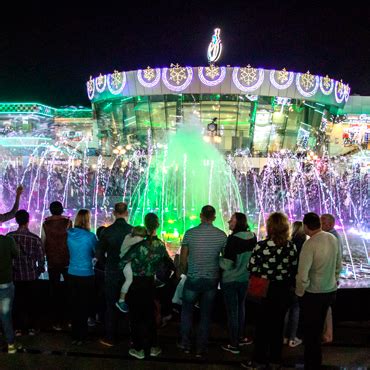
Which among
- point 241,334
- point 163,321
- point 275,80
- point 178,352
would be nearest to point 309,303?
point 241,334

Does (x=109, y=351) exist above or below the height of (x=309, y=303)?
below

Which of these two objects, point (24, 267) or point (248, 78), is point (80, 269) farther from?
point (248, 78)

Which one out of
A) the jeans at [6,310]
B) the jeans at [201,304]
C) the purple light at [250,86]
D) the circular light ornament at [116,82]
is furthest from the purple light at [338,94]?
the jeans at [6,310]

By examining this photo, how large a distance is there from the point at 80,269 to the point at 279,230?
2.26 meters

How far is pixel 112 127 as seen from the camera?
1774 inches

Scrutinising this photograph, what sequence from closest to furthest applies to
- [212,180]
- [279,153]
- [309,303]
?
[309,303] → [212,180] → [279,153]

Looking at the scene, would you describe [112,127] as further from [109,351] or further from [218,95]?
[109,351]

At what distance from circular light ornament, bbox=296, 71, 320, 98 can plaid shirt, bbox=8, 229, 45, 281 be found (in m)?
36.8

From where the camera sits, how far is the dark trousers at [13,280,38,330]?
16.8 feet

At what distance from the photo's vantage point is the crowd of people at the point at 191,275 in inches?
165

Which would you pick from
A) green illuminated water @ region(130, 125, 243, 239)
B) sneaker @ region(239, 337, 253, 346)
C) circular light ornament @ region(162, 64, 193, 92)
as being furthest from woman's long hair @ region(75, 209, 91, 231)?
circular light ornament @ region(162, 64, 193, 92)

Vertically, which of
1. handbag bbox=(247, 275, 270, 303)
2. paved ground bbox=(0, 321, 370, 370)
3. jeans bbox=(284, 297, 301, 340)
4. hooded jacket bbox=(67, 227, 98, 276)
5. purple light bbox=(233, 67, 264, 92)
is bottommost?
paved ground bbox=(0, 321, 370, 370)

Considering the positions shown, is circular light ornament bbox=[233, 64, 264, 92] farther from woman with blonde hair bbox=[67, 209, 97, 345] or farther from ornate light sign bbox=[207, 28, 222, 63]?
woman with blonde hair bbox=[67, 209, 97, 345]

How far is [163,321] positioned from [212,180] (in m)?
9.41
